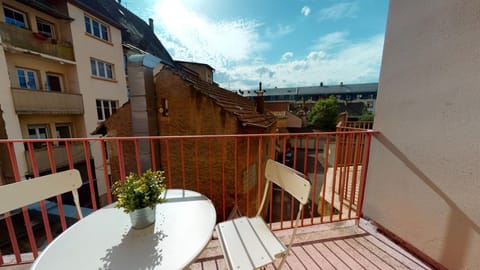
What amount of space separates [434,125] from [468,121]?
0.63ft

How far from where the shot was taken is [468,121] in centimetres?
127

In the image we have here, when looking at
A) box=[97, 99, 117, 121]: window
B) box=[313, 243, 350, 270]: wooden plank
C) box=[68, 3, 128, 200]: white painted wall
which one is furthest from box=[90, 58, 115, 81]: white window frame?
box=[313, 243, 350, 270]: wooden plank

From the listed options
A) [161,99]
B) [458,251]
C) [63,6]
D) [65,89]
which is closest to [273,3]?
[161,99]

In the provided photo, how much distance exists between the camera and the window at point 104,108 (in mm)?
8969

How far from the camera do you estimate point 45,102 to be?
692 centimetres

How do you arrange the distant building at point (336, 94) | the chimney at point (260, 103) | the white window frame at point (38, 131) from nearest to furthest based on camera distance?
the white window frame at point (38, 131), the chimney at point (260, 103), the distant building at point (336, 94)

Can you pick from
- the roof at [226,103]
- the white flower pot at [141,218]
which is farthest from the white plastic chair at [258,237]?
the roof at [226,103]

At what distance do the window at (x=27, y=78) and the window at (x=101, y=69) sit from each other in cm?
200

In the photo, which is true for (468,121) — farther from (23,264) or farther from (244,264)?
(23,264)

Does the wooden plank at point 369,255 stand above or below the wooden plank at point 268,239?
below

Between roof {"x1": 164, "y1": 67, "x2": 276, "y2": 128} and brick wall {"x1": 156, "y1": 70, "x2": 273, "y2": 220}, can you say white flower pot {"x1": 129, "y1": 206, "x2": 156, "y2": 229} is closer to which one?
brick wall {"x1": 156, "y1": 70, "x2": 273, "y2": 220}

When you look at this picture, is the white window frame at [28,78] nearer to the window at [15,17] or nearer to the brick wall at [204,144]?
the window at [15,17]

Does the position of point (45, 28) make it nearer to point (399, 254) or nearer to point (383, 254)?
point (383, 254)

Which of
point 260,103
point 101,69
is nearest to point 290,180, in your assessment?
point 260,103
